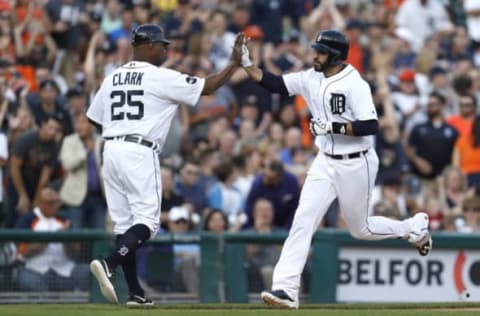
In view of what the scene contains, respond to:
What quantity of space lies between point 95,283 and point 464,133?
5.24 meters

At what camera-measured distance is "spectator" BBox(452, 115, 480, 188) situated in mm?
16719

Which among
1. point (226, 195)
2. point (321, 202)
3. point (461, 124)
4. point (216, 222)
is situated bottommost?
point (216, 222)

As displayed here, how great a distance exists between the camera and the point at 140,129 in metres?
11.2

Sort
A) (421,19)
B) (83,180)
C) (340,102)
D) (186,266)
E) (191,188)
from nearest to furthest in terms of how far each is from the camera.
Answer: (340,102) → (186,266) → (83,180) → (191,188) → (421,19)

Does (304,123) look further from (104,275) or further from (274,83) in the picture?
(104,275)

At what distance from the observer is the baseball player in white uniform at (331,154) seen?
1103cm

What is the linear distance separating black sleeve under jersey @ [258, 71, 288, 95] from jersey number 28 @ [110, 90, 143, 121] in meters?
0.98

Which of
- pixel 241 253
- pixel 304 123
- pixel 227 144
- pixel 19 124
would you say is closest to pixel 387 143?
pixel 304 123

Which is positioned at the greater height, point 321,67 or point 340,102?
point 321,67

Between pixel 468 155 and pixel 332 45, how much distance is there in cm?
602

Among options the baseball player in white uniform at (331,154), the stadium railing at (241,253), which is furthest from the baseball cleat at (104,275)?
the stadium railing at (241,253)

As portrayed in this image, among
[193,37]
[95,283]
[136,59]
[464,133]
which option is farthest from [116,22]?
[136,59]

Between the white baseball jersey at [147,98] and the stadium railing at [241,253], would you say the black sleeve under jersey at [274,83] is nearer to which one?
the white baseball jersey at [147,98]

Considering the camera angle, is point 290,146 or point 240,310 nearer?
point 240,310
